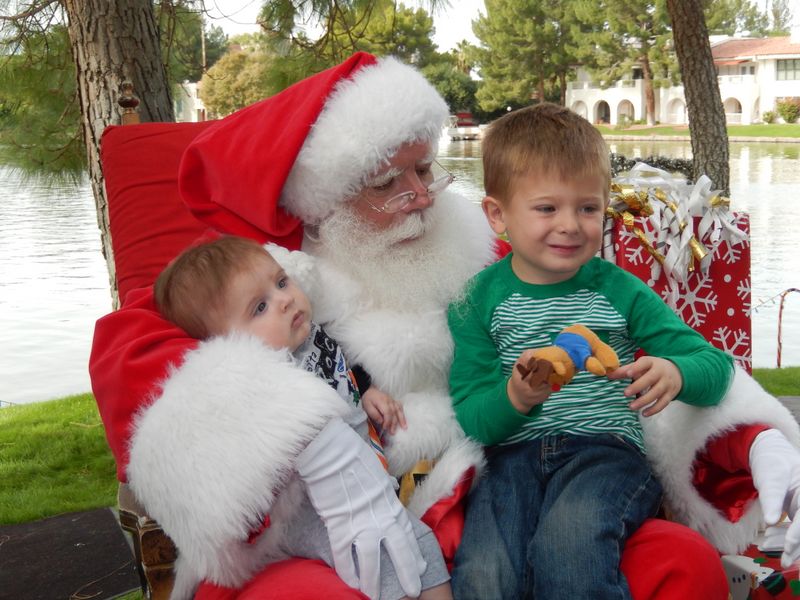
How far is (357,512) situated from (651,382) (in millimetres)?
618

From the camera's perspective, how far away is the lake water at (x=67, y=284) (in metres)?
6.36

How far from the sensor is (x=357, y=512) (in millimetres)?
1641

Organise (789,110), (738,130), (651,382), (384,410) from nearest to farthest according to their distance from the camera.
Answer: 1. (651,382)
2. (384,410)
3. (738,130)
4. (789,110)

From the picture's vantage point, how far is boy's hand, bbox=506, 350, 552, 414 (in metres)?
1.63

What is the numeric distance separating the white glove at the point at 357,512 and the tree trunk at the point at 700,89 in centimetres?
504

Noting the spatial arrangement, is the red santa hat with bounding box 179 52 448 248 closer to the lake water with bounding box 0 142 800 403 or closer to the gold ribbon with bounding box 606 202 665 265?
the gold ribbon with bounding box 606 202 665 265

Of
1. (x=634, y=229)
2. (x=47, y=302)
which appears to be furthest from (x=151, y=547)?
(x=47, y=302)

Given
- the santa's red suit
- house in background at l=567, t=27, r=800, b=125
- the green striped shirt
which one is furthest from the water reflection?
house in background at l=567, t=27, r=800, b=125

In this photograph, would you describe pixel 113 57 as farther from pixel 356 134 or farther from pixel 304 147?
pixel 356 134

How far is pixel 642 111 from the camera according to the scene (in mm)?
41469

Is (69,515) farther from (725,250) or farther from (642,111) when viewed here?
(642,111)

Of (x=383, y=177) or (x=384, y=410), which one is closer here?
(x=384, y=410)

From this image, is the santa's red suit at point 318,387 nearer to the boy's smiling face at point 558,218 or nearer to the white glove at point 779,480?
the white glove at point 779,480

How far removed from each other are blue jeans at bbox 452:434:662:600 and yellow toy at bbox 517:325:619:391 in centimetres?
26
